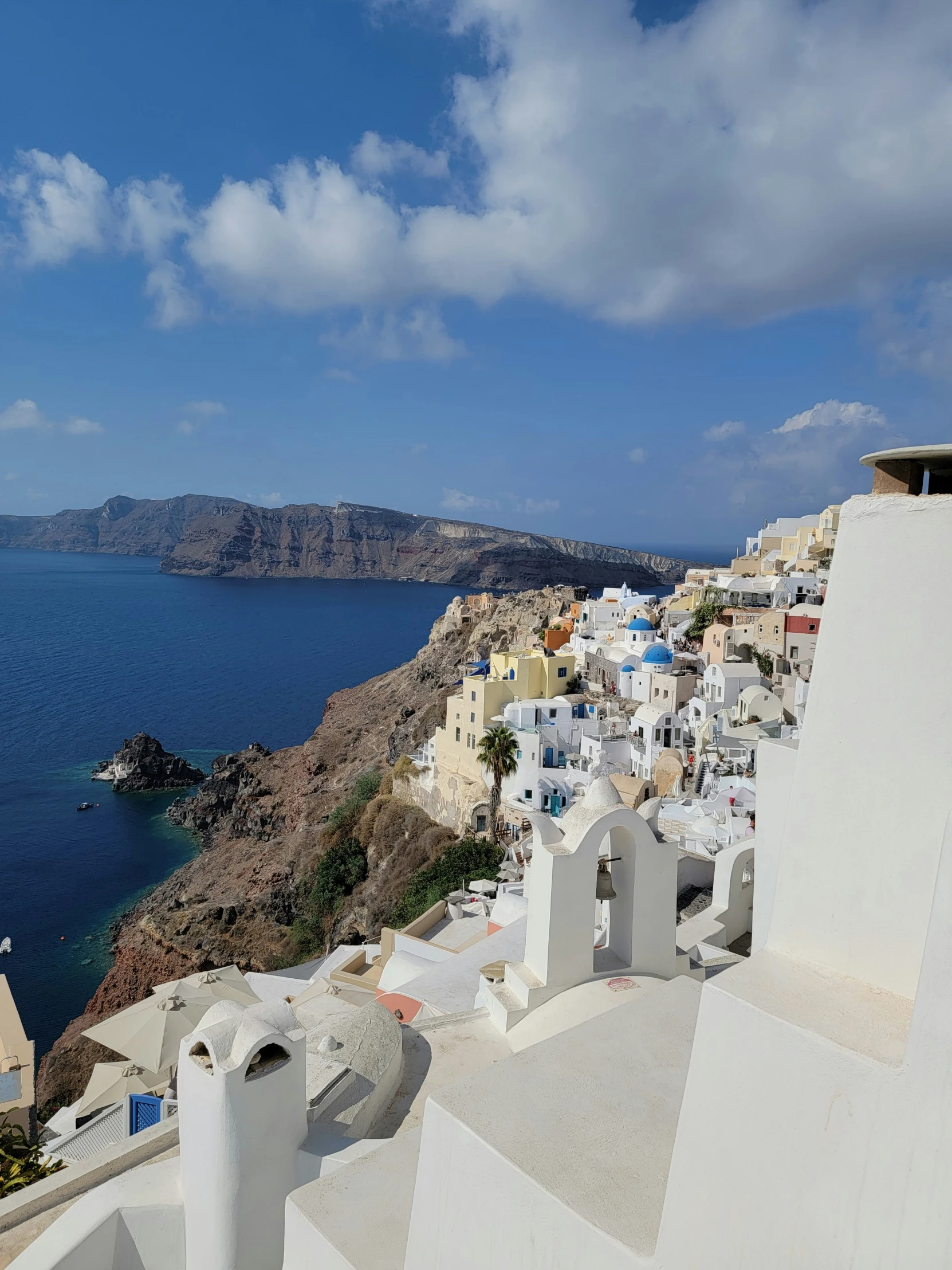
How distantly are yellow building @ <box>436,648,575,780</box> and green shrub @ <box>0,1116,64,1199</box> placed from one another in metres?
24.2

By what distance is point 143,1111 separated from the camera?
1266cm

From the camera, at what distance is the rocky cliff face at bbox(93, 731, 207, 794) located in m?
51.4

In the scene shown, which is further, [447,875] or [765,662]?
[765,662]

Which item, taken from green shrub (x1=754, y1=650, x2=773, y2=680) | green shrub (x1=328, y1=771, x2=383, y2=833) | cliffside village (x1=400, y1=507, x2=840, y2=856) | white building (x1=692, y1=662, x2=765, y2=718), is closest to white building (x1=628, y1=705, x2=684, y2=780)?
cliffside village (x1=400, y1=507, x2=840, y2=856)

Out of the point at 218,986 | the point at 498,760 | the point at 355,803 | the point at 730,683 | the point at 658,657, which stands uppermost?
the point at 658,657

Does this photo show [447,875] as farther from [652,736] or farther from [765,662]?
[765,662]

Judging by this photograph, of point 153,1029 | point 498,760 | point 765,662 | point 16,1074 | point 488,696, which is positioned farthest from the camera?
point 765,662

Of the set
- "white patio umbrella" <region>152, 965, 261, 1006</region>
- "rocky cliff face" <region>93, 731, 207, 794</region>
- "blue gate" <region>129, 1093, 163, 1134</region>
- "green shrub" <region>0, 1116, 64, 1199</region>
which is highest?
"green shrub" <region>0, 1116, 64, 1199</region>

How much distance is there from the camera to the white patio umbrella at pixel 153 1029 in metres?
13.4

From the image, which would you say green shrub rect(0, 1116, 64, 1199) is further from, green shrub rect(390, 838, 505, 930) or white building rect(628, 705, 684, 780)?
white building rect(628, 705, 684, 780)

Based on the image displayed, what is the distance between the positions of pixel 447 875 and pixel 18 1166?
66.6 feet

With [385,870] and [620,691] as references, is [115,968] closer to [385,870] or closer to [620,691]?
[385,870]

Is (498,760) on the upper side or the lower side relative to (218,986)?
upper

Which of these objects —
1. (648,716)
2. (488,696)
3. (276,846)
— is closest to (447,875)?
(488,696)
